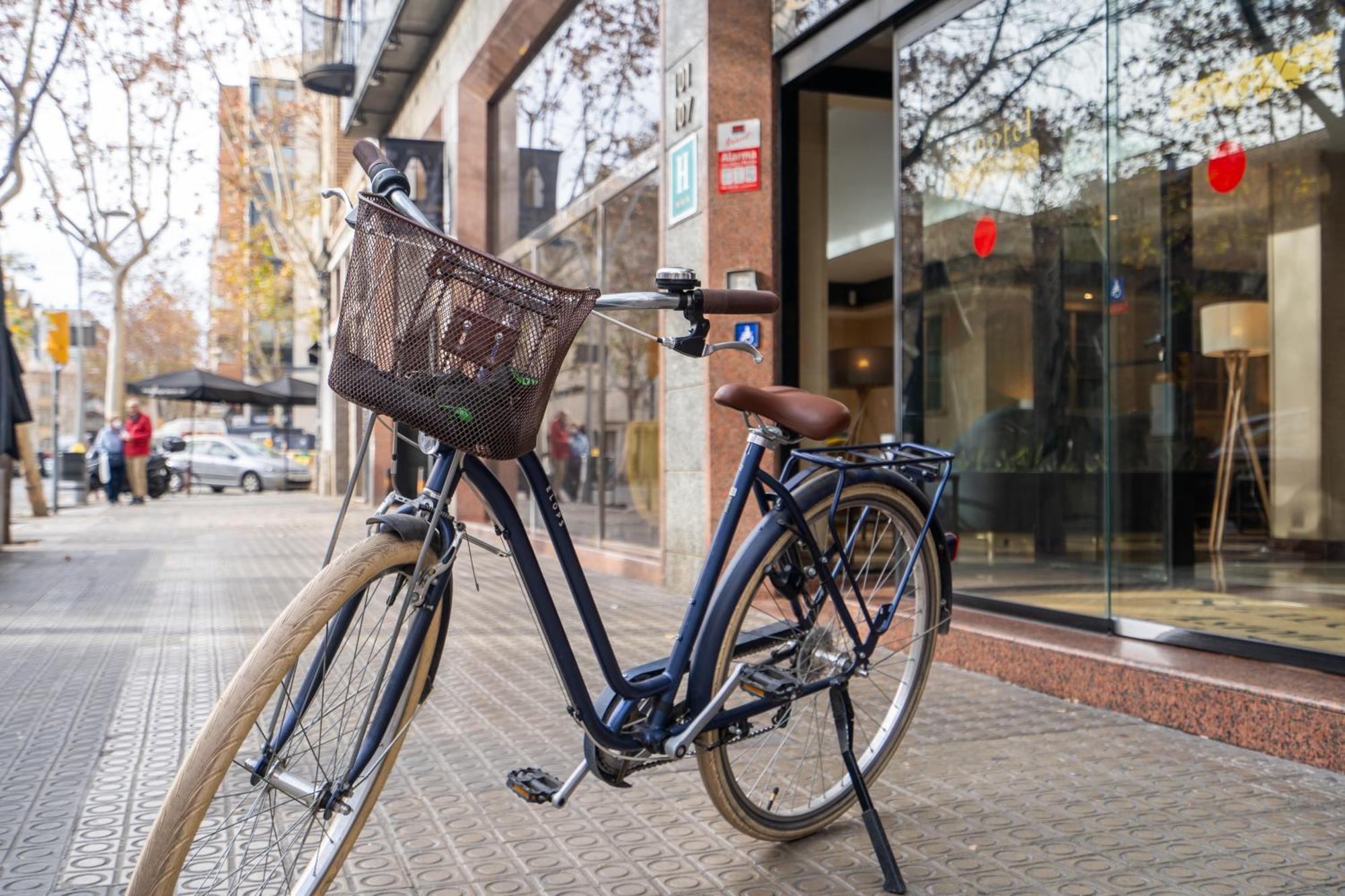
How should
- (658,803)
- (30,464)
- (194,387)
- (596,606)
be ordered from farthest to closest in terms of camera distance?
(194,387), (30,464), (658,803), (596,606)

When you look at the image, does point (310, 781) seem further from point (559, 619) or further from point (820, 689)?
point (820, 689)

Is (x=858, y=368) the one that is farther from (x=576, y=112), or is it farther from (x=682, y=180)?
(x=576, y=112)

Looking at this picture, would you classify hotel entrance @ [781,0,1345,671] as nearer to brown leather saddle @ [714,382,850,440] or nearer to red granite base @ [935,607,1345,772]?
red granite base @ [935,607,1345,772]

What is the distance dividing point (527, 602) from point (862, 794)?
3.31 ft

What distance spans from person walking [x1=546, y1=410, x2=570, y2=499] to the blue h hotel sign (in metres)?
3.19

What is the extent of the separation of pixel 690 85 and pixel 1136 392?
10.8 feet

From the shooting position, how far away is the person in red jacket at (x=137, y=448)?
22953mm

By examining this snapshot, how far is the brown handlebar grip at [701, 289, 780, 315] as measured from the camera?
2.46 m

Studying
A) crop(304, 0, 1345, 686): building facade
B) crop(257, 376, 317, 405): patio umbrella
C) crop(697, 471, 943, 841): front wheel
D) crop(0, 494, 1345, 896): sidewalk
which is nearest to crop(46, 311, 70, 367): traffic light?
crop(257, 376, 317, 405): patio umbrella

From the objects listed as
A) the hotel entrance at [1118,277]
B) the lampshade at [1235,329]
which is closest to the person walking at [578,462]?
the hotel entrance at [1118,277]

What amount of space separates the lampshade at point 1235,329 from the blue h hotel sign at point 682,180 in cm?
321

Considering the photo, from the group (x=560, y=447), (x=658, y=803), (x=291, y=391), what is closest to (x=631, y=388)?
(x=560, y=447)

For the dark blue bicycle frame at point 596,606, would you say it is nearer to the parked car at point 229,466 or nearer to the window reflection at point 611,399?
the window reflection at point 611,399

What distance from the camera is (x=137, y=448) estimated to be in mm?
23562
